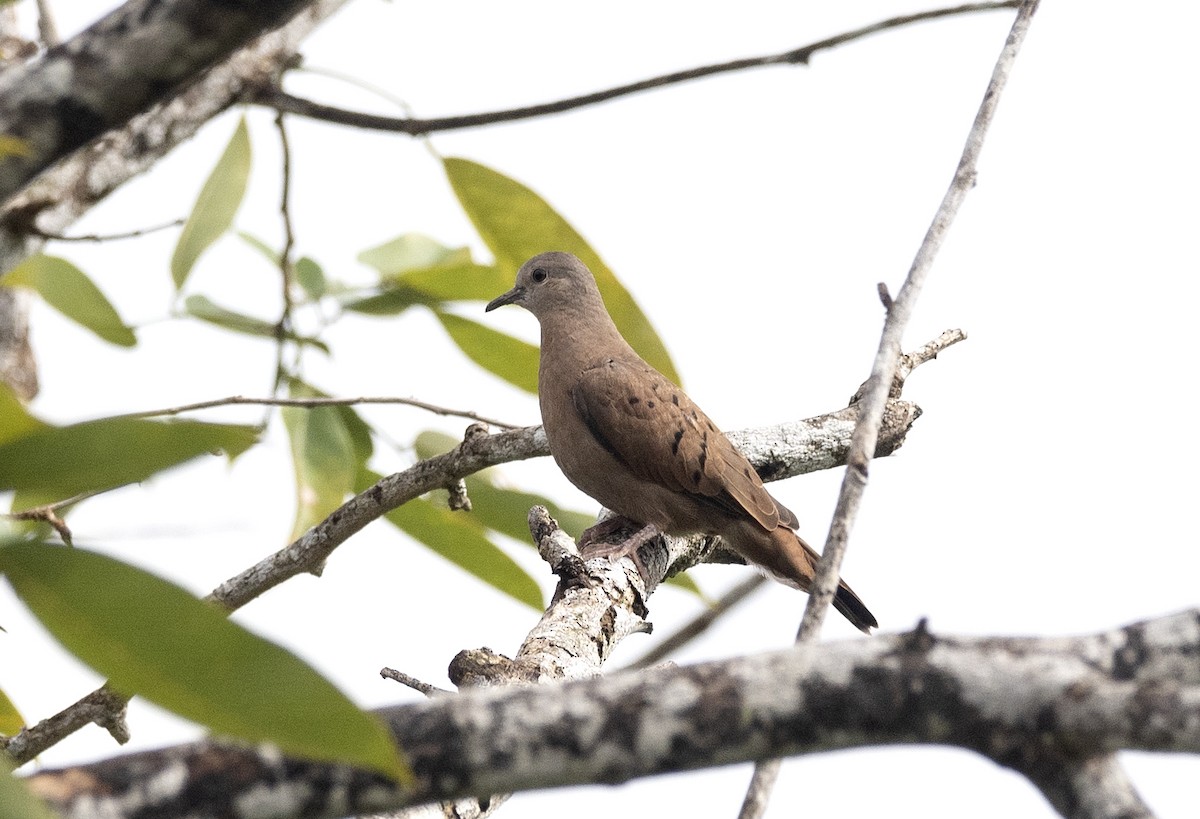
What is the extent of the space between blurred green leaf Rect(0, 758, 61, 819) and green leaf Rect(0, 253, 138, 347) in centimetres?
287

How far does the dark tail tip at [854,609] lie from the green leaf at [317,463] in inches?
70.0

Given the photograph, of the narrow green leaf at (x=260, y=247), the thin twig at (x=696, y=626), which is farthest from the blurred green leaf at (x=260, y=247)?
the thin twig at (x=696, y=626)

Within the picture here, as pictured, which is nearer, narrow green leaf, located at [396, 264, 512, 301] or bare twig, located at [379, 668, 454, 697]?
bare twig, located at [379, 668, 454, 697]

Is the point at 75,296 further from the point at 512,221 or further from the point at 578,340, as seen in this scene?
the point at 578,340

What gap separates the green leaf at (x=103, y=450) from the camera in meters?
1.47

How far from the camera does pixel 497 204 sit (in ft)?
12.2

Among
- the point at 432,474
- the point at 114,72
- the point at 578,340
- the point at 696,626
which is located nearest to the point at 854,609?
the point at 696,626

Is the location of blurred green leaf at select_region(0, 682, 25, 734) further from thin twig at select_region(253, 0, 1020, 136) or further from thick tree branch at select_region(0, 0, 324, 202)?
thick tree branch at select_region(0, 0, 324, 202)

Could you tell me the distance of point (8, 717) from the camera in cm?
307

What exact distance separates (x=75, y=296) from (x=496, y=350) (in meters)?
1.46

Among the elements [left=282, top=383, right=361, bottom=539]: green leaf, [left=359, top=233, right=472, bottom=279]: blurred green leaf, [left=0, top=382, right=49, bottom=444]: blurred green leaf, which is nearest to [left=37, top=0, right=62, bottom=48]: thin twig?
[left=359, top=233, right=472, bottom=279]: blurred green leaf

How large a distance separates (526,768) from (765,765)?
472mm

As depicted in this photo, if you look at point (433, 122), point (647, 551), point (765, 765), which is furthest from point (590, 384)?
point (765, 765)

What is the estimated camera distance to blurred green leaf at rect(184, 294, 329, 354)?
4125 mm
